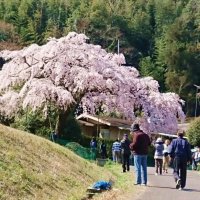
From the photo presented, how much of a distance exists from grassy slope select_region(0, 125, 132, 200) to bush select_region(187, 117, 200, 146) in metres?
26.0

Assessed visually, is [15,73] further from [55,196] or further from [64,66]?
[55,196]

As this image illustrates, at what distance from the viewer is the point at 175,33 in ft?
243

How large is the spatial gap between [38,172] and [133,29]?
70129mm

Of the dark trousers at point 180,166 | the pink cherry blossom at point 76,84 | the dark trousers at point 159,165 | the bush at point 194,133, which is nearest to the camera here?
the dark trousers at point 180,166

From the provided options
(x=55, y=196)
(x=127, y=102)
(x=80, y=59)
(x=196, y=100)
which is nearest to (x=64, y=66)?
(x=80, y=59)

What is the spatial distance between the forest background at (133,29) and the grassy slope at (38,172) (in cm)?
4626

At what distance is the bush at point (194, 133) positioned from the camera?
41.8 m

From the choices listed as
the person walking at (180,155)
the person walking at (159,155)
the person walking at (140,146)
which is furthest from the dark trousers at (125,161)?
the person walking at (180,155)

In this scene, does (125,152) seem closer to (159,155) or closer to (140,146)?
(159,155)

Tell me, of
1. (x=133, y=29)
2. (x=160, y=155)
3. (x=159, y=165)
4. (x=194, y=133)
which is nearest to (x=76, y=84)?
(x=159, y=165)

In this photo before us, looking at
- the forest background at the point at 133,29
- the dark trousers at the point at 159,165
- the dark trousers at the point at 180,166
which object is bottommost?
the dark trousers at the point at 159,165

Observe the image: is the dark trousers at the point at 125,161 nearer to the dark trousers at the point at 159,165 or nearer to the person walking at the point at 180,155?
the dark trousers at the point at 159,165

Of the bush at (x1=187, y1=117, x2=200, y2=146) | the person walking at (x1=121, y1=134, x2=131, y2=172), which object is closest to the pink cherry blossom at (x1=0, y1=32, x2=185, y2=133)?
the bush at (x1=187, y1=117, x2=200, y2=146)

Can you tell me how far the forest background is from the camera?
7019 centimetres
